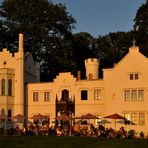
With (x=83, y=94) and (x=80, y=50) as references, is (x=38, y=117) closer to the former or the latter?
(x=83, y=94)

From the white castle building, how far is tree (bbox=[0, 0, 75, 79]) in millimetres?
12462

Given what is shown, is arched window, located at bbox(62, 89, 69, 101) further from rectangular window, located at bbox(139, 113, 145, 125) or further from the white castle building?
rectangular window, located at bbox(139, 113, 145, 125)

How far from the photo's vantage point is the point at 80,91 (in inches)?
2392

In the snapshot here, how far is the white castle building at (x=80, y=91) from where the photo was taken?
186 ft

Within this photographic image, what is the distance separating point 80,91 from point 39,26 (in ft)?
75.7

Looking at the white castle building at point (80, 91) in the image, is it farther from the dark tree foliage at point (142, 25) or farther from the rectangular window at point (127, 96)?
the dark tree foliage at point (142, 25)

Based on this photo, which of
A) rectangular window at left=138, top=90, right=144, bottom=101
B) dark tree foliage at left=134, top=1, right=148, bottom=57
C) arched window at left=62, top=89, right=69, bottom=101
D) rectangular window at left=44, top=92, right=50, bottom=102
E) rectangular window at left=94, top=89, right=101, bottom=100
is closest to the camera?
rectangular window at left=138, top=90, right=144, bottom=101

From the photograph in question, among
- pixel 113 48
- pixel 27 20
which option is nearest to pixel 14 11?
pixel 27 20

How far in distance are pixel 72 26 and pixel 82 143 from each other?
47821mm

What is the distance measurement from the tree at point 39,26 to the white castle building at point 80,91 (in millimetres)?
12462

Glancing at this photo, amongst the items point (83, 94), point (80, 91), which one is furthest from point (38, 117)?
point (83, 94)

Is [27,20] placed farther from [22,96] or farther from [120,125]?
[120,125]

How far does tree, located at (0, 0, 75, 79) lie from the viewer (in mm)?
80938

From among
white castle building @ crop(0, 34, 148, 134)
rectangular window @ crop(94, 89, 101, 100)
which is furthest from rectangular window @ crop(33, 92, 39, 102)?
rectangular window @ crop(94, 89, 101, 100)
